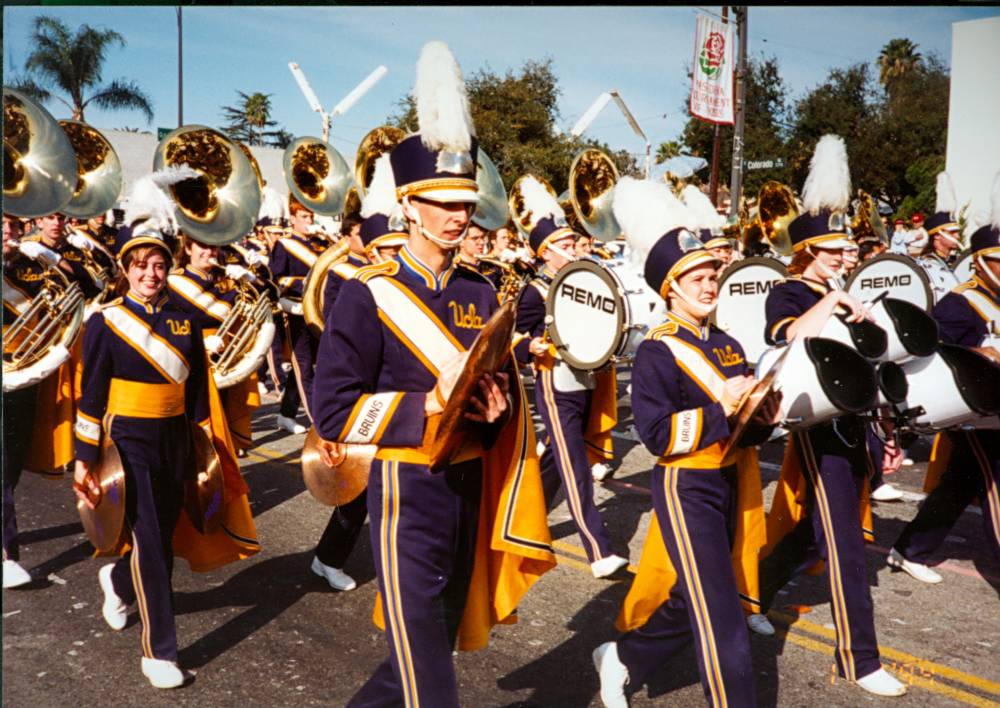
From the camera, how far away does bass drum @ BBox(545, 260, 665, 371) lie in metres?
5.48

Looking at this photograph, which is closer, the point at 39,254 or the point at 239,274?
the point at 39,254

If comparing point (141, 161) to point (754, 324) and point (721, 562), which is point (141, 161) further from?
point (721, 562)

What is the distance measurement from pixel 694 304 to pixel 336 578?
270 cm

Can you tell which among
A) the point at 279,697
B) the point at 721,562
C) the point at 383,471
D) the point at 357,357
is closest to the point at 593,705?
the point at 721,562

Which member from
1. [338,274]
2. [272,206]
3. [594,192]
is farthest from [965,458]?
[272,206]

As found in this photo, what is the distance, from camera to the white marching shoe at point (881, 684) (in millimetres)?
4016

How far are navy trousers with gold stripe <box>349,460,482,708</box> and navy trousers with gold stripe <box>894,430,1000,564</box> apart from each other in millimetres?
3371

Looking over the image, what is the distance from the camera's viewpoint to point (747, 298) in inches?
312

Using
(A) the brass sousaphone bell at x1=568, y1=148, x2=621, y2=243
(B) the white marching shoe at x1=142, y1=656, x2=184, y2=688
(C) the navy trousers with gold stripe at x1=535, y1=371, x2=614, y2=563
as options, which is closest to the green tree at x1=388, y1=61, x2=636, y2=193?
(A) the brass sousaphone bell at x1=568, y1=148, x2=621, y2=243

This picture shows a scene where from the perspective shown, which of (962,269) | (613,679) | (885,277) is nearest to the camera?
(613,679)

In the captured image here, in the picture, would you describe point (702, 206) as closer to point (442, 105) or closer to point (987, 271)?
point (987, 271)

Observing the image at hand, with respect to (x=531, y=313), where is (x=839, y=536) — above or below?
below

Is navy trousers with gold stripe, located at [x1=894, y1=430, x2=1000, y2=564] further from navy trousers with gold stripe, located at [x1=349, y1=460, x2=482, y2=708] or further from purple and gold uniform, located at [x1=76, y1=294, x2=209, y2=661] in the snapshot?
purple and gold uniform, located at [x1=76, y1=294, x2=209, y2=661]

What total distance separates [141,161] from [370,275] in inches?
294
